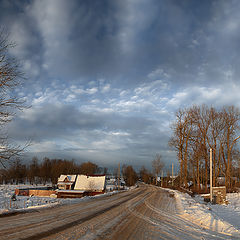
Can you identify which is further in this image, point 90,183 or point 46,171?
point 46,171

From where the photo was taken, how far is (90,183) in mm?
50500

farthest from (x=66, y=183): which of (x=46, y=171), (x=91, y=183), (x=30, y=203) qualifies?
(x=46, y=171)

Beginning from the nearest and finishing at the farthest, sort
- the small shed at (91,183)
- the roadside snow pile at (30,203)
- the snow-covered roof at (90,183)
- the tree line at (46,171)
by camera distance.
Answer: the roadside snow pile at (30,203) < the small shed at (91,183) < the snow-covered roof at (90,183) < the tree line at (46,171)

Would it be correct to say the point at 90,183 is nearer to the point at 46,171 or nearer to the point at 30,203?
the point at 30,203

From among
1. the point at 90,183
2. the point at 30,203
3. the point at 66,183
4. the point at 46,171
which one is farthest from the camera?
the point at 46,171

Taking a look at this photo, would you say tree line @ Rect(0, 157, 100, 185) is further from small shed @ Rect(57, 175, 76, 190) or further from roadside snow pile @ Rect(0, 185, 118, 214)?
roadside snow pile @ Rect(0, 185, 118, 214)

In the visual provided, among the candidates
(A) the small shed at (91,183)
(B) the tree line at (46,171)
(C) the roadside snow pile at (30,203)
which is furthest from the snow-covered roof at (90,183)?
(B) the tree line at (46,171)

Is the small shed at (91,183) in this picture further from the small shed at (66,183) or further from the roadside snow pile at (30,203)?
the roadside snow pile at (30,203)

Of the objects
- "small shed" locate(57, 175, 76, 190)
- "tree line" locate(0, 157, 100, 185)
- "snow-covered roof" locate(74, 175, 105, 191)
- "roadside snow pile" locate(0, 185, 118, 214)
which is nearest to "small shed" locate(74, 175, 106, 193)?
"snow-covered roof" locate(74, 175, 105, 191)

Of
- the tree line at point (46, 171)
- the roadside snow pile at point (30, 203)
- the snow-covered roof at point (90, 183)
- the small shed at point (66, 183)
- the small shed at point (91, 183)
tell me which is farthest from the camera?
the tree line at point (46, 171)

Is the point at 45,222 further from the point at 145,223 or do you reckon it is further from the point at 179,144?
the point at 179,144

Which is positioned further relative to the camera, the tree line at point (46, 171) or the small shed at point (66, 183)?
the tree line at point (46, 171)

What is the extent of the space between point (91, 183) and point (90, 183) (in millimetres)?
240

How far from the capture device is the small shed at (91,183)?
50109mm
